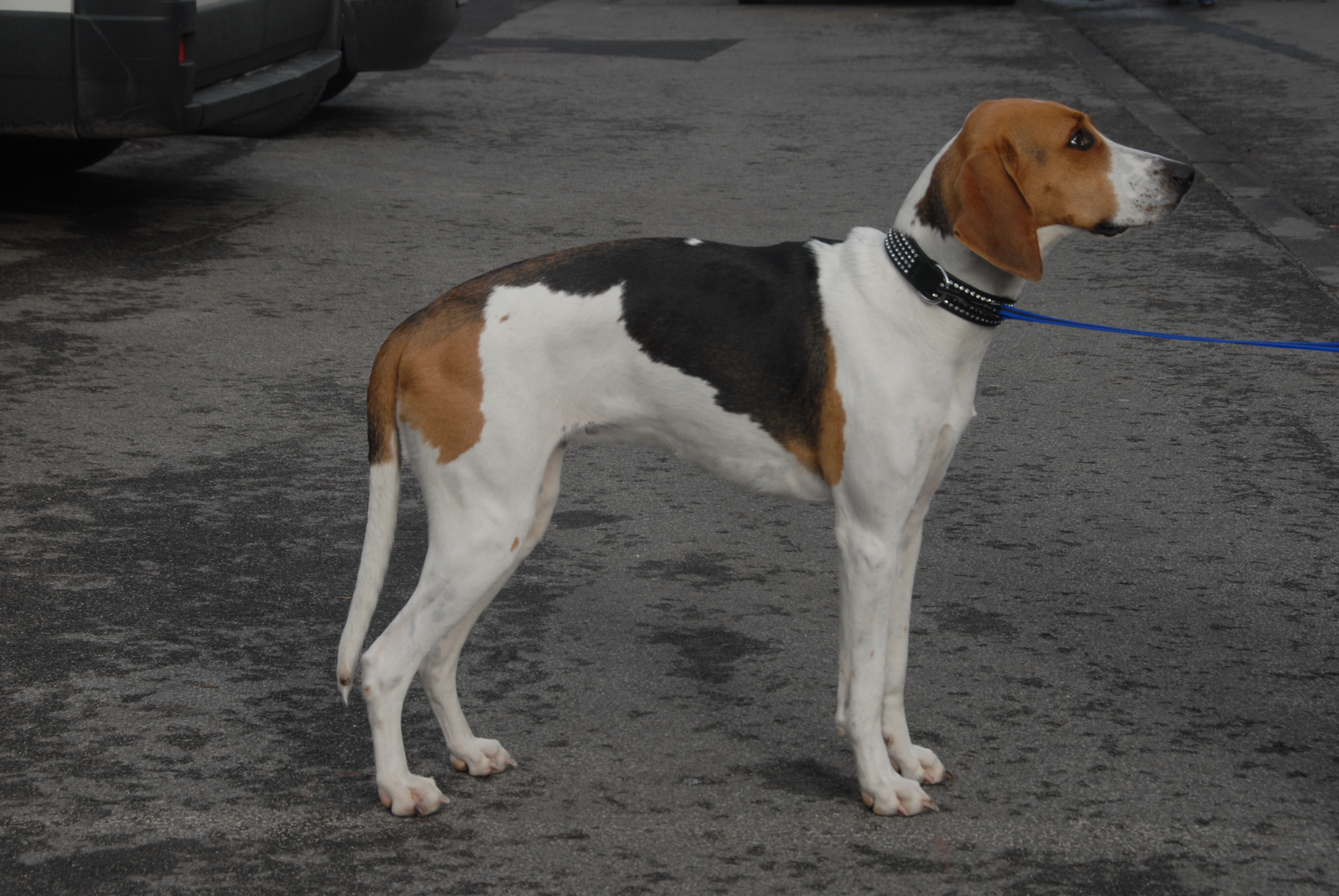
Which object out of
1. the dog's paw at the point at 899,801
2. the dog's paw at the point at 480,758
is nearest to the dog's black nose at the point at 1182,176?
the dog's paw at the point at 899,801

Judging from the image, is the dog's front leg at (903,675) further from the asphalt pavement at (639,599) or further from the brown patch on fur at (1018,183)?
the brown patch on fur at (1018,183)

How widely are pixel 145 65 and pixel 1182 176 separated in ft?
17.4

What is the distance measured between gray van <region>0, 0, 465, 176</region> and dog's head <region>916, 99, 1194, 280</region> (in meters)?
4.99

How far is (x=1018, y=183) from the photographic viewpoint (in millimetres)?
3008

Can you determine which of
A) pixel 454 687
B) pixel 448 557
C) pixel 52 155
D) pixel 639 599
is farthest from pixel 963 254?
pixel 52 155

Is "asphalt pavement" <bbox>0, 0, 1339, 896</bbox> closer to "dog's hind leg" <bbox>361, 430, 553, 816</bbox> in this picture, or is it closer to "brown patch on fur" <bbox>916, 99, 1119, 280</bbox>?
"dog's hind leg" <bbox>361, 430, 553, 816</bbox>

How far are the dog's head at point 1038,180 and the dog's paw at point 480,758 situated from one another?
1462mm

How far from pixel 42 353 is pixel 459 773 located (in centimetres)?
356

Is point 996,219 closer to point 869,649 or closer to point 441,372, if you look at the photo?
point 869,649

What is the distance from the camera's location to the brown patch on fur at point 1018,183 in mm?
2941

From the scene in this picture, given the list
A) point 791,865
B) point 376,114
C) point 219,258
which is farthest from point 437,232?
point 791,865

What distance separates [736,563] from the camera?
4434 mm

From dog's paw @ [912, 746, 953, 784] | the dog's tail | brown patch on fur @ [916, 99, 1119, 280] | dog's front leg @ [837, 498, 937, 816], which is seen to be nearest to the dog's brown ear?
brown patch on fur @ [916, 99, 1119, 280]

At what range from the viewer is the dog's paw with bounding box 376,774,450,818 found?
3.11 m
